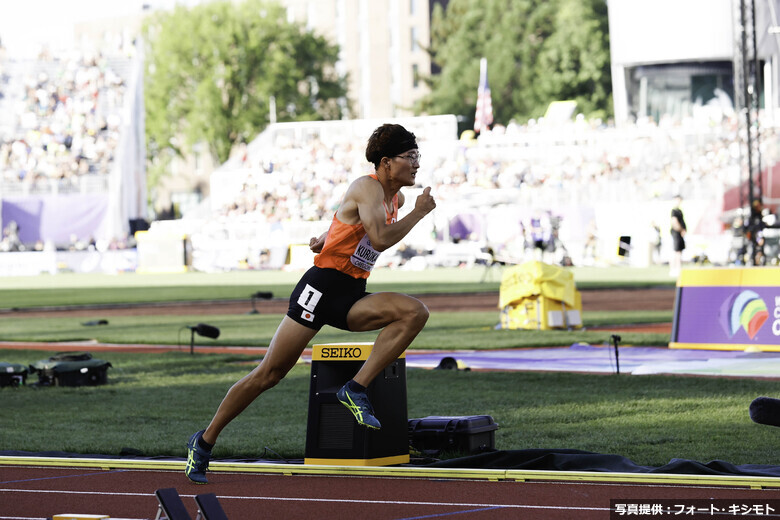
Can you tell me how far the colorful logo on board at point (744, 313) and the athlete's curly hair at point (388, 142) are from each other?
8.53 meters

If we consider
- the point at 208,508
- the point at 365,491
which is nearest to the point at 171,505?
the point at 208,508

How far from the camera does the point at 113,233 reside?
59281 millimetres

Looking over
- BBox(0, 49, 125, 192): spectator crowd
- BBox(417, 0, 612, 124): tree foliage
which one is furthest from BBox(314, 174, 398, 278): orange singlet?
BBox(417, 0, 612, 124): tree foliage

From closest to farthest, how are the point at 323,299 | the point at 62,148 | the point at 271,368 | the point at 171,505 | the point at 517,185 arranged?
the point at 171,505 → the point at 323,299 → the point at 271,368 → the point at 517,185 → the point at 62,148

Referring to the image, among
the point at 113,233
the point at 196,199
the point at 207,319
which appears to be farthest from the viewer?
Result: the point at 196,199

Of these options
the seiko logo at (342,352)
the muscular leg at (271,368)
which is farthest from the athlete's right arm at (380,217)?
the seiko logo at (342,352)

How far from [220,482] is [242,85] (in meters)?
83.1

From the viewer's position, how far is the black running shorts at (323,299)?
6637 millimetres

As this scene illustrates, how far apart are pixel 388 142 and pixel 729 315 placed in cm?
878

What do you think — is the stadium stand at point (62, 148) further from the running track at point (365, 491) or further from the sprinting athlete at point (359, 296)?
the sprinting athlete at point (359, 296)

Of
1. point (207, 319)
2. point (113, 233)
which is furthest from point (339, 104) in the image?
point (207, 319)

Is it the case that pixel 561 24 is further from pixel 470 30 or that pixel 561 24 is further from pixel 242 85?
pixel 242 85

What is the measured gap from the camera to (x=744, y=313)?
46.9 ft

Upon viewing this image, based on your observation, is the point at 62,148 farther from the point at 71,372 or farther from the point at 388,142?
the point at 388,142
